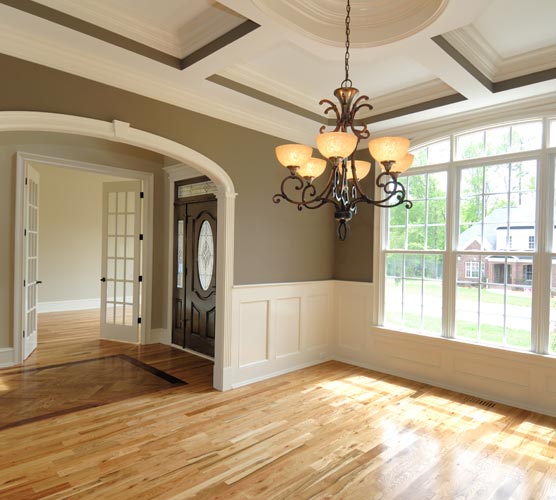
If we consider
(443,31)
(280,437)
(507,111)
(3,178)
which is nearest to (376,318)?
(280,437)

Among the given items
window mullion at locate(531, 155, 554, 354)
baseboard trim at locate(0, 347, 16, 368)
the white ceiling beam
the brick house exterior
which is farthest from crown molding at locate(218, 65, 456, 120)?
baseboard trim at locate(0, 347, 16, 368)

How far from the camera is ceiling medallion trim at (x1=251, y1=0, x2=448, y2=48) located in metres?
2.45

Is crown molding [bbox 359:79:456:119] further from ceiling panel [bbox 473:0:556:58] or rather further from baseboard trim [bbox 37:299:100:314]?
baseboard trim [bbox 37:299:100:314]

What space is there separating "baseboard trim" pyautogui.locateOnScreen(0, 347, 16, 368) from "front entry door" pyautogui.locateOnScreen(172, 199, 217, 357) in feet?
6.58

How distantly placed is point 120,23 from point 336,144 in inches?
75.1

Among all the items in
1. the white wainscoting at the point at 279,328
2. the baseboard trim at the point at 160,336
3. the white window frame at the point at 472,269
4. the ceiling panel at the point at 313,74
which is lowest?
the baseboard trim at the point at 160,336

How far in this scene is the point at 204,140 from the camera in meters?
3.87

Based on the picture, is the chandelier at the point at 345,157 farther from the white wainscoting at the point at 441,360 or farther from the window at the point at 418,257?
the white wainscoting at the point at 441,360

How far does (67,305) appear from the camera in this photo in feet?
28.2

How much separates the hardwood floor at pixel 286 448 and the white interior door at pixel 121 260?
2.27m

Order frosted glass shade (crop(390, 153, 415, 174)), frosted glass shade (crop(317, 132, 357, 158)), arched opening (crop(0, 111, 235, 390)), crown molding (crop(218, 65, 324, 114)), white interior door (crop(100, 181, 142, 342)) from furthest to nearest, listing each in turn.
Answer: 1. white interior door (crop(100, 181, 142, 342))
2. crown molding (crop(218, 65, 324, 114))
3. arched opening (crop(0, 111, 235, 390))
4. frosted glass shade (crop(390, 153, 415, 174))
5. frosted glass shade (crop(317, 132, 357, 158))

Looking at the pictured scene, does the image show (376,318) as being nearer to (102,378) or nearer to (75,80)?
(102,378)

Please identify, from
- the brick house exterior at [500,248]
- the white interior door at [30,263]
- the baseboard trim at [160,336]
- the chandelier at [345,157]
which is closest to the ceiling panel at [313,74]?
the chandelier at [345,157]

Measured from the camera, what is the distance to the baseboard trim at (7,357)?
464cm
